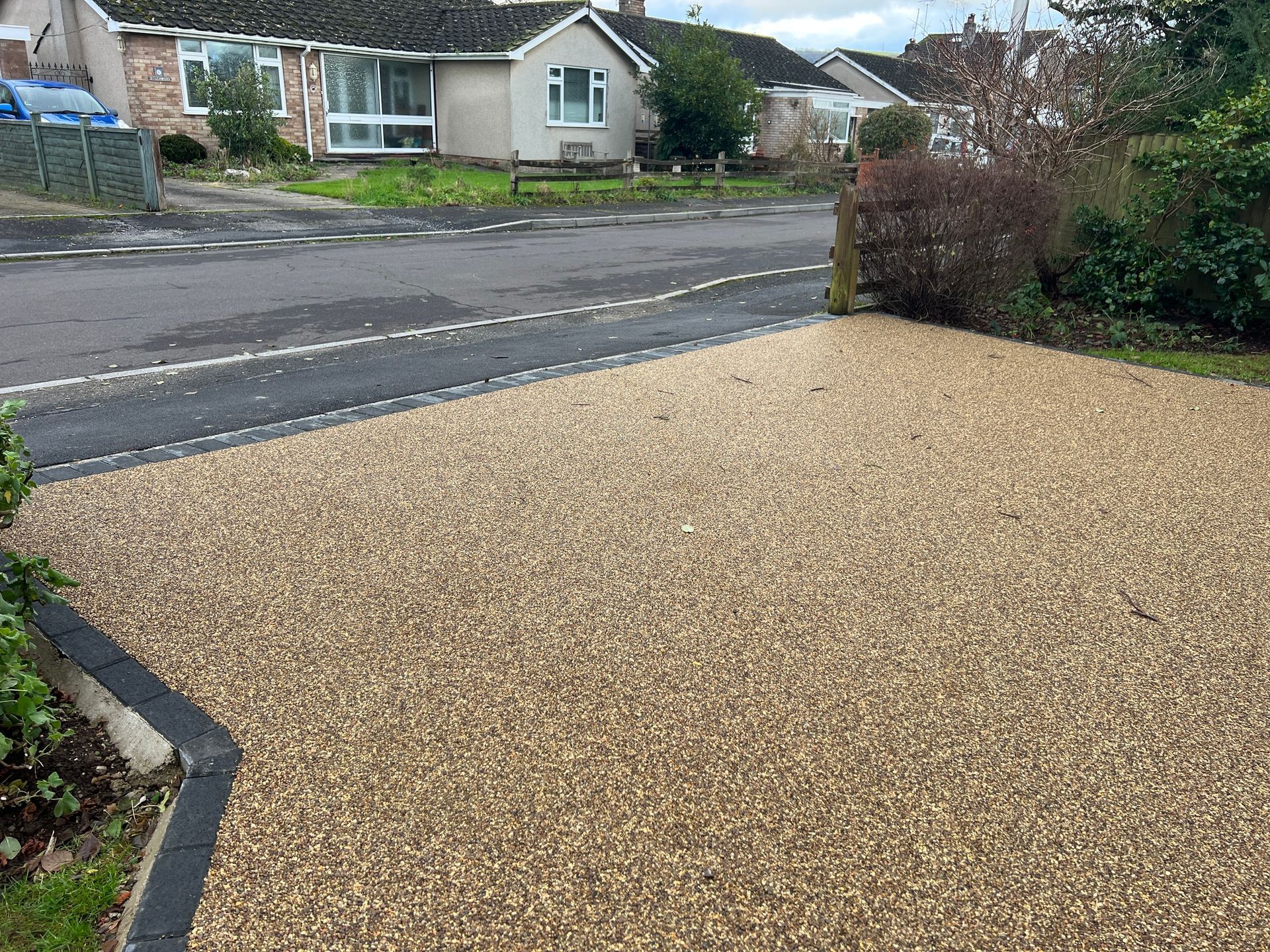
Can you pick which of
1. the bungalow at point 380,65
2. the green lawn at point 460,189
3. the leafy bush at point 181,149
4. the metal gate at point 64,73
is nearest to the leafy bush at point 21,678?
the green lawn at point 460,189

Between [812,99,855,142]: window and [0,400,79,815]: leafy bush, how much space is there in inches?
1366

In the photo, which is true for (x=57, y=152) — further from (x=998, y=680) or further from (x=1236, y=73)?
(x=998, y=680)

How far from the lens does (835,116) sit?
38281mm

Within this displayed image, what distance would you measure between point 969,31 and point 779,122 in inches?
1036

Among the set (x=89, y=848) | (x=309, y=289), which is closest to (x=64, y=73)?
(x=309, y=289)

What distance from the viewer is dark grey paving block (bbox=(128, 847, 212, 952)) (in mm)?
2225

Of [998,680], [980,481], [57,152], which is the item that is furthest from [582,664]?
[57,152]

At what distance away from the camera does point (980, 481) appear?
208 inches

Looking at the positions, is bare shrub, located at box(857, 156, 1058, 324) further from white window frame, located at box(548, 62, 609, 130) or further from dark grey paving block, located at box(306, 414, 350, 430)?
white window frame, located at box(548, 62, 609, 130)

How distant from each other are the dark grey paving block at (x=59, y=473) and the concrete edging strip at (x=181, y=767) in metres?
1.77

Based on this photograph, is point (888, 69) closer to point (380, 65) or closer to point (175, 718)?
point (380, 65)

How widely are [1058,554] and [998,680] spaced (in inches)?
50.5

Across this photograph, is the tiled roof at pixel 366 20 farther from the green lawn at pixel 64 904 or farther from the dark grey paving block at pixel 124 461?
the green lawn at pixel 64 904

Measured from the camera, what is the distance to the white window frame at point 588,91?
2806 cm
